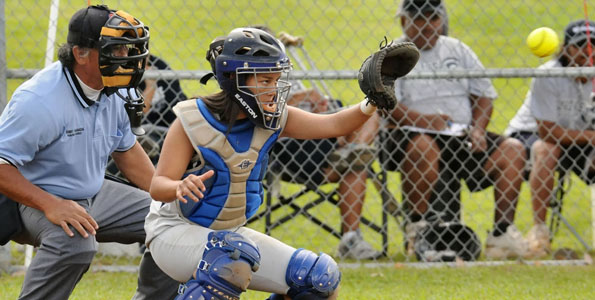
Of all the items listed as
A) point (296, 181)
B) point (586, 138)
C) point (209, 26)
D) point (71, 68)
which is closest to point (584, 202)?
point (586, 138)

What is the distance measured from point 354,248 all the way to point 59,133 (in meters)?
2.51

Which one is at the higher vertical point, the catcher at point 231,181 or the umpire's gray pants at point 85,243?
the catcher at point 231,181

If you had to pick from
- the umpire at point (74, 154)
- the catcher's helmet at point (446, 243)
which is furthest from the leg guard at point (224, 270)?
the catcher's helmet at point (446, 243)

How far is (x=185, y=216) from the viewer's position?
3.85 metres

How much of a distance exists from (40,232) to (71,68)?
687mm

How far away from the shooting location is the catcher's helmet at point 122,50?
3980mm

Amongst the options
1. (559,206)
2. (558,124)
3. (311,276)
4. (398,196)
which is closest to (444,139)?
(558,124)

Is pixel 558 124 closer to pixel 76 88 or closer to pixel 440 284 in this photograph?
pixel 440 284

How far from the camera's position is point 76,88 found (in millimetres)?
4125

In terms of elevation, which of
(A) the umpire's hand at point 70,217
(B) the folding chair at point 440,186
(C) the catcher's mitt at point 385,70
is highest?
(C) the catcher's mitt at point 385,70

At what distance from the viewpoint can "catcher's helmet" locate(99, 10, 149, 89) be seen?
398 centimetres

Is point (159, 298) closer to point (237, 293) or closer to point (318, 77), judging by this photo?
point (237, 293)

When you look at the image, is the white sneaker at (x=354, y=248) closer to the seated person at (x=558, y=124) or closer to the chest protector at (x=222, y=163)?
the seated person at (x=558, y=124)

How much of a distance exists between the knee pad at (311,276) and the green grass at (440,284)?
1480 millimetres
